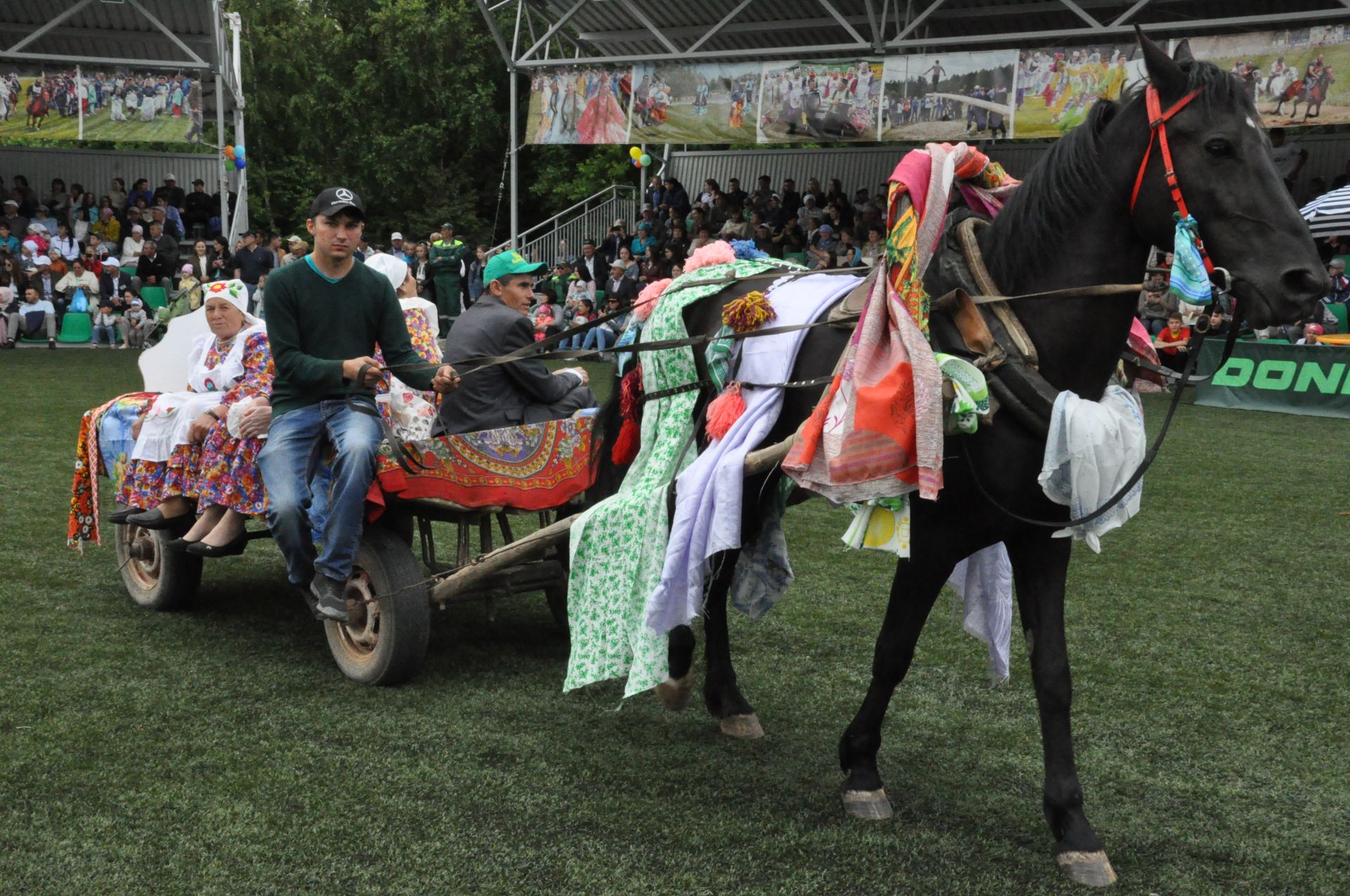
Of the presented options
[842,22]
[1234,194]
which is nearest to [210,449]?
[1234,194]

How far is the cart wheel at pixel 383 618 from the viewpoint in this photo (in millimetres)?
4660

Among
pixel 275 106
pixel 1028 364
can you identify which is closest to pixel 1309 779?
pixel 1028 364

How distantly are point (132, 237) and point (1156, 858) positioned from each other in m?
22.9

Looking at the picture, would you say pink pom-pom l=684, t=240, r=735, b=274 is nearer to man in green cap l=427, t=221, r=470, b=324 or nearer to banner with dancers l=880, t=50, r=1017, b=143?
banner with dancers l=880, t=50, r=1017, b=143

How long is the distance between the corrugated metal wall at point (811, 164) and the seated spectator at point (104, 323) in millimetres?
10857

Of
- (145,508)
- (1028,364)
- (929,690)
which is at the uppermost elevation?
(1028,364)

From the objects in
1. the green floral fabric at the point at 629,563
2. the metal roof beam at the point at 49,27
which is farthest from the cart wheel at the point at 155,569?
the metal roof beam at the point at 49,27

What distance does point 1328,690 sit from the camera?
4797 mm

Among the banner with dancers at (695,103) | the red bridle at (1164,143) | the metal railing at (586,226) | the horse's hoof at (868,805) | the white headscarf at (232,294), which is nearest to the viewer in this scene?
the red bridle at (1164,143)

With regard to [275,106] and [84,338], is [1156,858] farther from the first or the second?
[275,106]

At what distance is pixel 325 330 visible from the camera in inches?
189

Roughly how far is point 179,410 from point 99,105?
1804 cm

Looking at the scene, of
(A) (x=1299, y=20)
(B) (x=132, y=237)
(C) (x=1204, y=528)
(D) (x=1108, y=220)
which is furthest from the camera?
(B) (x=132, y=237)

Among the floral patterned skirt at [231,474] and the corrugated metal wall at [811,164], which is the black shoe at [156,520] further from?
the corrugated metal wall at [811,164]
